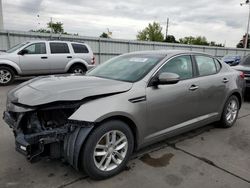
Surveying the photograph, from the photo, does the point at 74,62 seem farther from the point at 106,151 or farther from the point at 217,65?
the point at 106,151

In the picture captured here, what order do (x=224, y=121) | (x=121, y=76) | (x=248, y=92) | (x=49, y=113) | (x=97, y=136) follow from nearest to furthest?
1. (x=97, y=136)
2. (x=49, y=113)
3. (x=121, y=76)
4. (x=224, y=121)
5. (x=248, y=92)

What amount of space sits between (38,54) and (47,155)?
8.06 metres

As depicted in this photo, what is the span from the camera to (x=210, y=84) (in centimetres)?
427

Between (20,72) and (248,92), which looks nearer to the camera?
(248,92)

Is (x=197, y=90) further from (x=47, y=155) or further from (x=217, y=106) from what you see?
(x=47, y=155)

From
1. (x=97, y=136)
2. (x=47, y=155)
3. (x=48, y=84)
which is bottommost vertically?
(x=47, y=155)

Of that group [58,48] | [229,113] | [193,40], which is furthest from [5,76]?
[193,40]

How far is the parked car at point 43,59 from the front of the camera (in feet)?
31.2

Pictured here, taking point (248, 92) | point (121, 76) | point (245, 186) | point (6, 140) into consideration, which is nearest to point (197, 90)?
point (121, 76)

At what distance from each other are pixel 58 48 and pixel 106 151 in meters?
8.48

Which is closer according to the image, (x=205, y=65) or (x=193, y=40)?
(x=205, y=65)

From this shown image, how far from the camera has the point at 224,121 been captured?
486 centimetres

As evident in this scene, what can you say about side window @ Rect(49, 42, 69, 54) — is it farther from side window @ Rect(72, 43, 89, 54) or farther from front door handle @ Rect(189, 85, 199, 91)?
front door handle @ Rect(189, 85, 199, 91)

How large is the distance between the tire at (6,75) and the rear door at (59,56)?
1.61m
